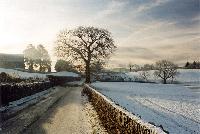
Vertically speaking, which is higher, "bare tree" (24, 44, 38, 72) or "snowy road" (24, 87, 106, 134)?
"bare tree" (24, 44, 38, 72)

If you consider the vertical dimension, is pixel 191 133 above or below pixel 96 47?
below

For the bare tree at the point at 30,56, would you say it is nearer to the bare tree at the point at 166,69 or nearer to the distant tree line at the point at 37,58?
the distant tree line at the point at 37,58

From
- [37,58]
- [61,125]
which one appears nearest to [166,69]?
[37,58]

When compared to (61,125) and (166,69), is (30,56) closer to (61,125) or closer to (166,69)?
(166,69)

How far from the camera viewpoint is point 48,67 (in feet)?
483

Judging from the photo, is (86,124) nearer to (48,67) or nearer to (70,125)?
(70,125)

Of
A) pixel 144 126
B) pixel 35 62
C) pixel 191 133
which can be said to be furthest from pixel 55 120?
pixel 35 62

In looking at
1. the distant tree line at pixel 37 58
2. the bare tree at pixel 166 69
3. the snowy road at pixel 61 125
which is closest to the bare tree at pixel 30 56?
the distant tree line at pixel 37 58

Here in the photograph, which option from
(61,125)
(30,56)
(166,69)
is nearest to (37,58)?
(30,56)

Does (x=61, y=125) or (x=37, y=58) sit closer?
(x=61, y=125)

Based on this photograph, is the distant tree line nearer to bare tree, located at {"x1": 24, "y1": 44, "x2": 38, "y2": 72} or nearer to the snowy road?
bare tree, located at {"x1": 24, "y1": 44, "x2": 38, "y2": 72}

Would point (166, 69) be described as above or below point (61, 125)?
above

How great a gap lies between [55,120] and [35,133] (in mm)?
4213

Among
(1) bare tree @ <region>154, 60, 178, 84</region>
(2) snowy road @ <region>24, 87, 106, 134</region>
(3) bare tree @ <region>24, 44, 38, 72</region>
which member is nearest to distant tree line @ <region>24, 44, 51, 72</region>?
(3) bare tree @ <region>24, 44, 38, 72</region>
